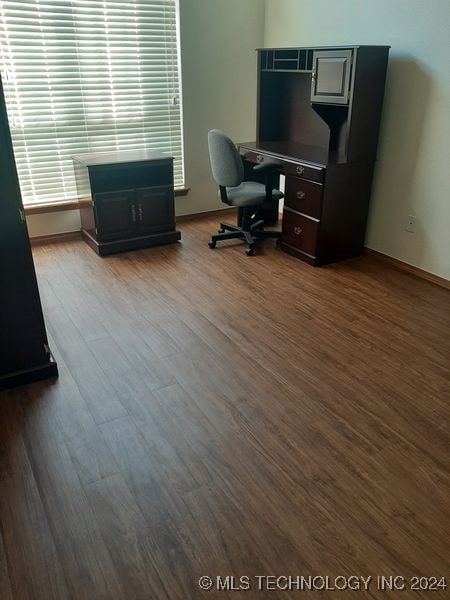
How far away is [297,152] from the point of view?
3969 millimetres

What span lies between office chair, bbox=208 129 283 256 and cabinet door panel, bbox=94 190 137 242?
733mm

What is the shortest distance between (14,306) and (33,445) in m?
0.68

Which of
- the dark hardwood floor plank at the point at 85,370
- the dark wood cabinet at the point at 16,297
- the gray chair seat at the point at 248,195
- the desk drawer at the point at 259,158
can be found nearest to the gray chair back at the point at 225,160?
the gray chair seat at the point at 248,195

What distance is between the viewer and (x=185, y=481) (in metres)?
1.85

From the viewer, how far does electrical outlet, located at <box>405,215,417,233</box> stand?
12.0 feet

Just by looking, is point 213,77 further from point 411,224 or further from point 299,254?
point 411,224

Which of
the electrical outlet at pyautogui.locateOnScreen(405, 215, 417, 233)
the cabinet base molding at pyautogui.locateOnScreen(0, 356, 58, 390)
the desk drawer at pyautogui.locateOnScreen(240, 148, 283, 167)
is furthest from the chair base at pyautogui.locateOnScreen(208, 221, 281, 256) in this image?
the cabinet base molding at pyautogui.locateOnScreen(0, 356, 58, 390)

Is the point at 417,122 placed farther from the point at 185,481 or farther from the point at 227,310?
the point at 185,481

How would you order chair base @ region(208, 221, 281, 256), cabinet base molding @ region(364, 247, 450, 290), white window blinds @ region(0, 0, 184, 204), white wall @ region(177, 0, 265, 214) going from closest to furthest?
1. cabinet base molding @ region(364, 247, 450, 290)
2. white window blinds @ region(0, 0, 184, 204)
3. chair base @ region(208, 221, 281, 256)
4. white wall @ region(177, 0, 265, 214)

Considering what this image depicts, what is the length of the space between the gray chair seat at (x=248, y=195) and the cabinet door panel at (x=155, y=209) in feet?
1.86

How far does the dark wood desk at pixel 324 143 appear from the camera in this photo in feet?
11.3

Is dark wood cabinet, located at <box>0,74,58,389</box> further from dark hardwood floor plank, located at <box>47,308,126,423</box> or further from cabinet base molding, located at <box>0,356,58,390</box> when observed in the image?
dark hardwood floor plank, located at <box>47,308,126,423</box>

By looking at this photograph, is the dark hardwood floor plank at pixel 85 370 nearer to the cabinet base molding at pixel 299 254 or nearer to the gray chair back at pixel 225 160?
the gray chair back at pixel 225 160

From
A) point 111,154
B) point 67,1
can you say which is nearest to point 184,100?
point 111,154
